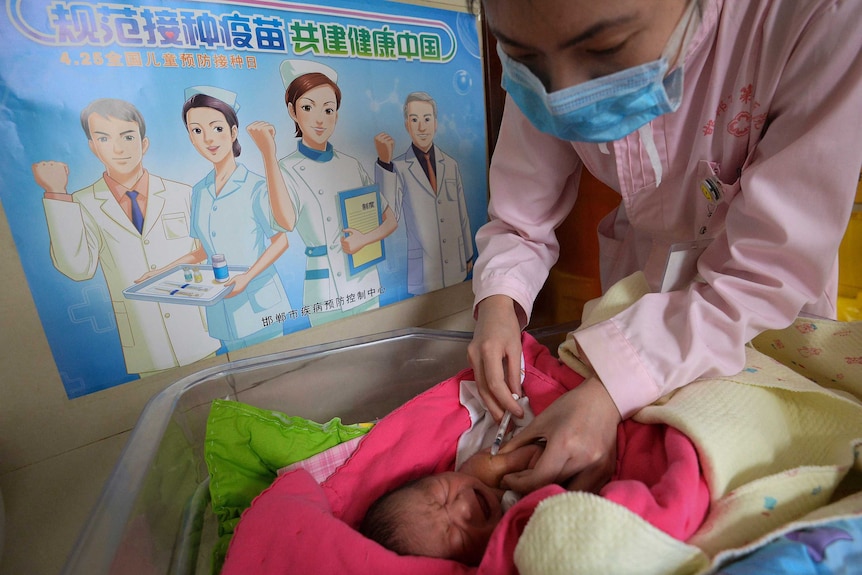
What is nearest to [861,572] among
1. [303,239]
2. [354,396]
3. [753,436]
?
[753,436]

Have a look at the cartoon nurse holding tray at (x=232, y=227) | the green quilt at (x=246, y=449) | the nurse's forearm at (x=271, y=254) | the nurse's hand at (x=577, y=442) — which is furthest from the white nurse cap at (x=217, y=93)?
the nurse's hand at (x=577, y=442)

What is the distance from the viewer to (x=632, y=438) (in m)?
0.60

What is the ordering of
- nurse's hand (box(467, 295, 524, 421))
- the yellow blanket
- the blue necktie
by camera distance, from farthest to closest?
the blue necktie
nurse's hand (box(467, 295, 524, 421))
the yellow blanket

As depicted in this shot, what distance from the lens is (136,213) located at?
2.64ft

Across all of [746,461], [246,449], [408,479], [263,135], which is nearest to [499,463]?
[408,479]

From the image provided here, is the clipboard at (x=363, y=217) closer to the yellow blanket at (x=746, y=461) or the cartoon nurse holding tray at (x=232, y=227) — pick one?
the cartoon nurse holding tray at (x=232, y=227)

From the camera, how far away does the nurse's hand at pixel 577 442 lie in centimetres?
55

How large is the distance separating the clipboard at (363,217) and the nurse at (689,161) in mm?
402

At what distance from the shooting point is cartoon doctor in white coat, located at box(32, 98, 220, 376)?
75cm

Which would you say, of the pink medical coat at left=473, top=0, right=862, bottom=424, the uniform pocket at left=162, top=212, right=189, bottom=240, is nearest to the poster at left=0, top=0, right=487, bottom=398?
the uniform pocket at left=162, top=212, right=189, bottom=240

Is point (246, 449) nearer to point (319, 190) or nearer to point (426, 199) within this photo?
point (319, 190)

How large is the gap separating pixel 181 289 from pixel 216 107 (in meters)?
0.30

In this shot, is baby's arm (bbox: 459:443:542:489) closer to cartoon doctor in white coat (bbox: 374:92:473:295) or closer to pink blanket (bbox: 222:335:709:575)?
pink blanket (bbox: 222:335:709:575)

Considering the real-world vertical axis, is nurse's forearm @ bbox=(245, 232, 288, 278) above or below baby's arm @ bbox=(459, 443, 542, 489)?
above
